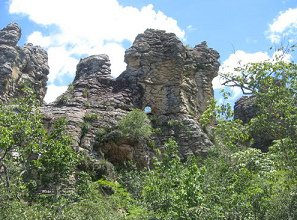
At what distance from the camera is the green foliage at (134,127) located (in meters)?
26.5

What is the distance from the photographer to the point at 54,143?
47.5 ft

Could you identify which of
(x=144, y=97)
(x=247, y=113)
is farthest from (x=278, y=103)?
(x=247, y=113)

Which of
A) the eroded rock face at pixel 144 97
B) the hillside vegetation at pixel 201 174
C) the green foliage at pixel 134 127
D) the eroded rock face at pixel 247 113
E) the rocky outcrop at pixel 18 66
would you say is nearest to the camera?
the hillside vegetation at pixel 201 174

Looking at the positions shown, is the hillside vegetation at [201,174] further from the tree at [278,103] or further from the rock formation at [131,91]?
the rock formation at [131,91]

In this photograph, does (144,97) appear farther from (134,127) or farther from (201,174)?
(201,174)

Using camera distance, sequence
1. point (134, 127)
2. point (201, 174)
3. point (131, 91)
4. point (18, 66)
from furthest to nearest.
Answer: point (18, 66), point (131, 91), point (134, 127), point (201, 174)

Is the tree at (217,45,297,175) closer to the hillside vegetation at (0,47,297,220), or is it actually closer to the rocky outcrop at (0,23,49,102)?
the hillside vegetation at (0,47,297,220)

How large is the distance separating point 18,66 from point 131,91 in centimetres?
1413


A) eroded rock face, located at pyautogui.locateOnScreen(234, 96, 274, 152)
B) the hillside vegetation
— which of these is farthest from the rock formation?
the hillside vegetation

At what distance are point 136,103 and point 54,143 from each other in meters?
18.7

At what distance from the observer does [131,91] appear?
3328 cm

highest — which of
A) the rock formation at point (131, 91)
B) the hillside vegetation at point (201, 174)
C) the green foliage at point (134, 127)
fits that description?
the rock formation at point (131, 91)

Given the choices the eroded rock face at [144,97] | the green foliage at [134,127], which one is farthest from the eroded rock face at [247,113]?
the green foliage at [134,127]

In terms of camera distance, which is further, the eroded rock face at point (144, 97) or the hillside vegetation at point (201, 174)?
the eroded rock face at point (144, 97)
